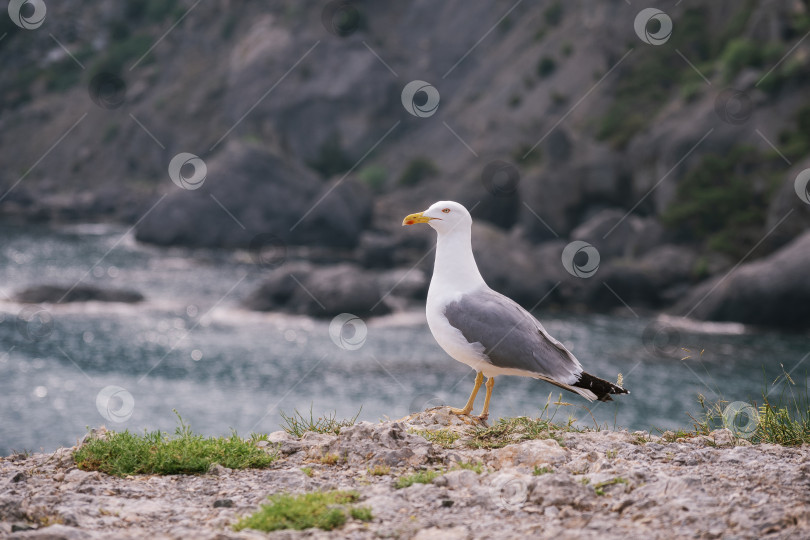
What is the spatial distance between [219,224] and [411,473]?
78.0 m

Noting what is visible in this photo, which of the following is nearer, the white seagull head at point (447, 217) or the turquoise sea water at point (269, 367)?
the white seagull head at point (447, 217)

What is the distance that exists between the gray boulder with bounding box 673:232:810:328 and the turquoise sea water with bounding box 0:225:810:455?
5.11 feet

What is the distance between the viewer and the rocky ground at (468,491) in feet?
19.9

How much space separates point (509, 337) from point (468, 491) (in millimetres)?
2014

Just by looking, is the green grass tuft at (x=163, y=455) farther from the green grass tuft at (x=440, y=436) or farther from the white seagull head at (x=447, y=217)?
the white seagull head at (x=447, y=217)

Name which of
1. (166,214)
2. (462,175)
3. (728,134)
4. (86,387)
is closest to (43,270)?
(166,214)

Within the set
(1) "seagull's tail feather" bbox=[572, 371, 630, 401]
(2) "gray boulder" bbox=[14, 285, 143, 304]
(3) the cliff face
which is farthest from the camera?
(3) the cliff face

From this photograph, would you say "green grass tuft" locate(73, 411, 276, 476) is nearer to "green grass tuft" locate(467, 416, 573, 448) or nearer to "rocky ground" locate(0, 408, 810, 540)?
"rocky ground" locate(0, 408, 810, 540)

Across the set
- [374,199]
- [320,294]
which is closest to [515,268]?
[320,294]

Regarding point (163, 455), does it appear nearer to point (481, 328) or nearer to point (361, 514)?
point (361, 514)

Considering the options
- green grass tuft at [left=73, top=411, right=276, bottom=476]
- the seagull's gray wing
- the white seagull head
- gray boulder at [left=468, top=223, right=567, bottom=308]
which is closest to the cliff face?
gray boulder at [left=468, top=223, right=567, bottom=308]

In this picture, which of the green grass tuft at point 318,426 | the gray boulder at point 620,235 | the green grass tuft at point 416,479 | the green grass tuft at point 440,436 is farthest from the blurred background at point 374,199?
the green grass tuft at point 318,426

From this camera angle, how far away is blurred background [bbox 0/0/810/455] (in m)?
40.1

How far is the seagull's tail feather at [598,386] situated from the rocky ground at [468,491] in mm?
404
